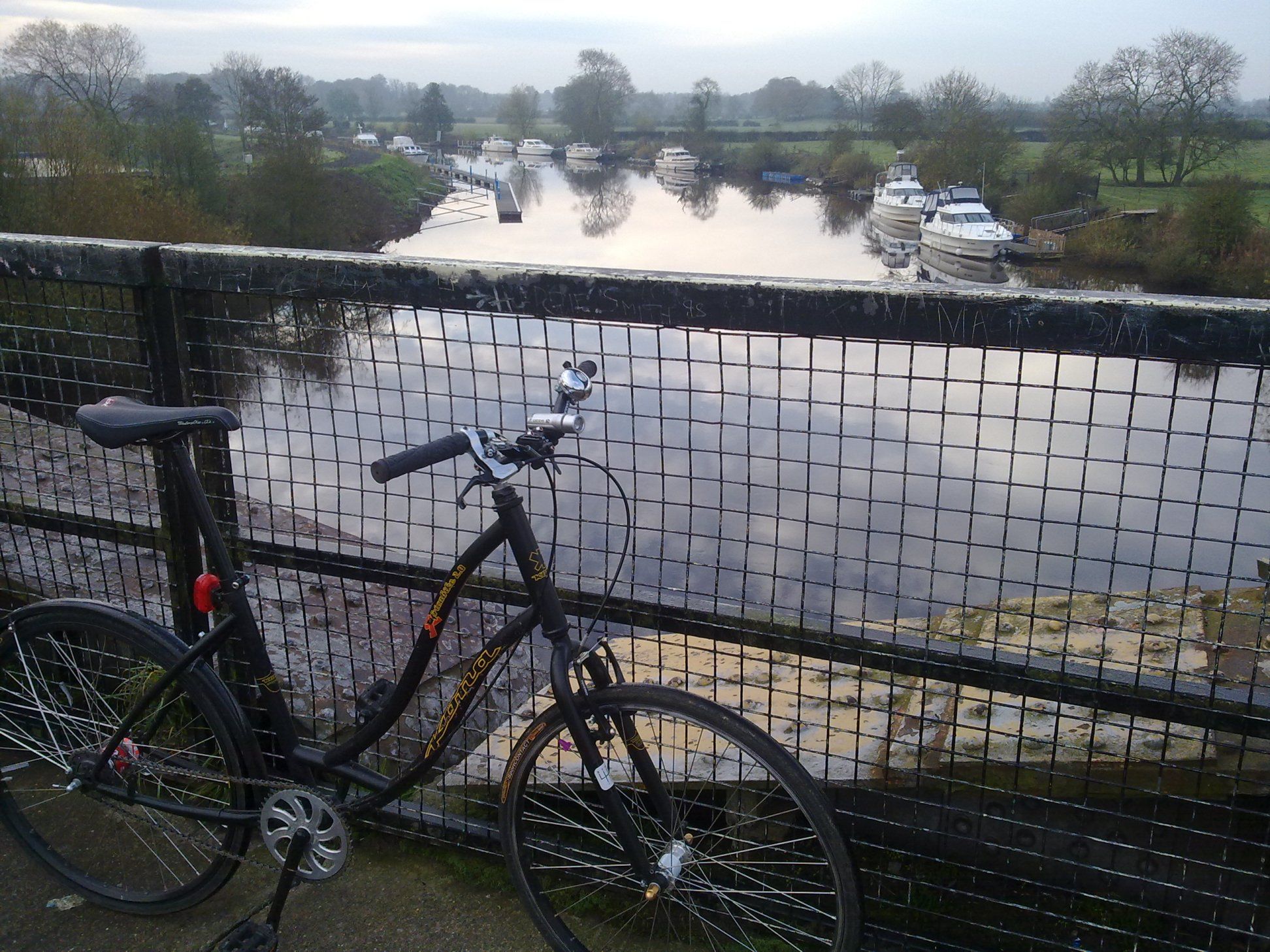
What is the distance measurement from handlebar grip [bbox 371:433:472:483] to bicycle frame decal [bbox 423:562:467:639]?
1.06ft

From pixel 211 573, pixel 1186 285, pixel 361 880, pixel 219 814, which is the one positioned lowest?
pixel 1186 285

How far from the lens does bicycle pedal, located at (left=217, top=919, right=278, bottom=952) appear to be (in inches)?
101

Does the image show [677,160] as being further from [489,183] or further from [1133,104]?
[1133,104]

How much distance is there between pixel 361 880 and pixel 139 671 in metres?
0.88

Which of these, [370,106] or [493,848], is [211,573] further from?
[370,106]

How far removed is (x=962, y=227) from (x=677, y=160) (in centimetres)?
6890

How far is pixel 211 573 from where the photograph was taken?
98.9 inches

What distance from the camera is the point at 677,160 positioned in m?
116

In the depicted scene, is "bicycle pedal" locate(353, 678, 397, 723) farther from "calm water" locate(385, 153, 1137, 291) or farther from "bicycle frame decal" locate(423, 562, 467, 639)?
"calm water" locate(385, 153, 1137, 291)

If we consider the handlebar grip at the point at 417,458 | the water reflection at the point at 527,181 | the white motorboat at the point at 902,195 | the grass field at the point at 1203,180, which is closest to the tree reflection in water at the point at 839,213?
the white motorboat at the point at 902,195

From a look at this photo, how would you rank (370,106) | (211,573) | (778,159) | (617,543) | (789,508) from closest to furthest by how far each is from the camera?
(211,573) < (617,543) < (789,508) < (778,159) < (370,106)

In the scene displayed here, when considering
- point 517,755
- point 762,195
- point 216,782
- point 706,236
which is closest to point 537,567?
point 517,755

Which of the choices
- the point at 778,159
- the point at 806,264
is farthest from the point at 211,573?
the point at 778,159

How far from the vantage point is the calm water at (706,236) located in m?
49.4
